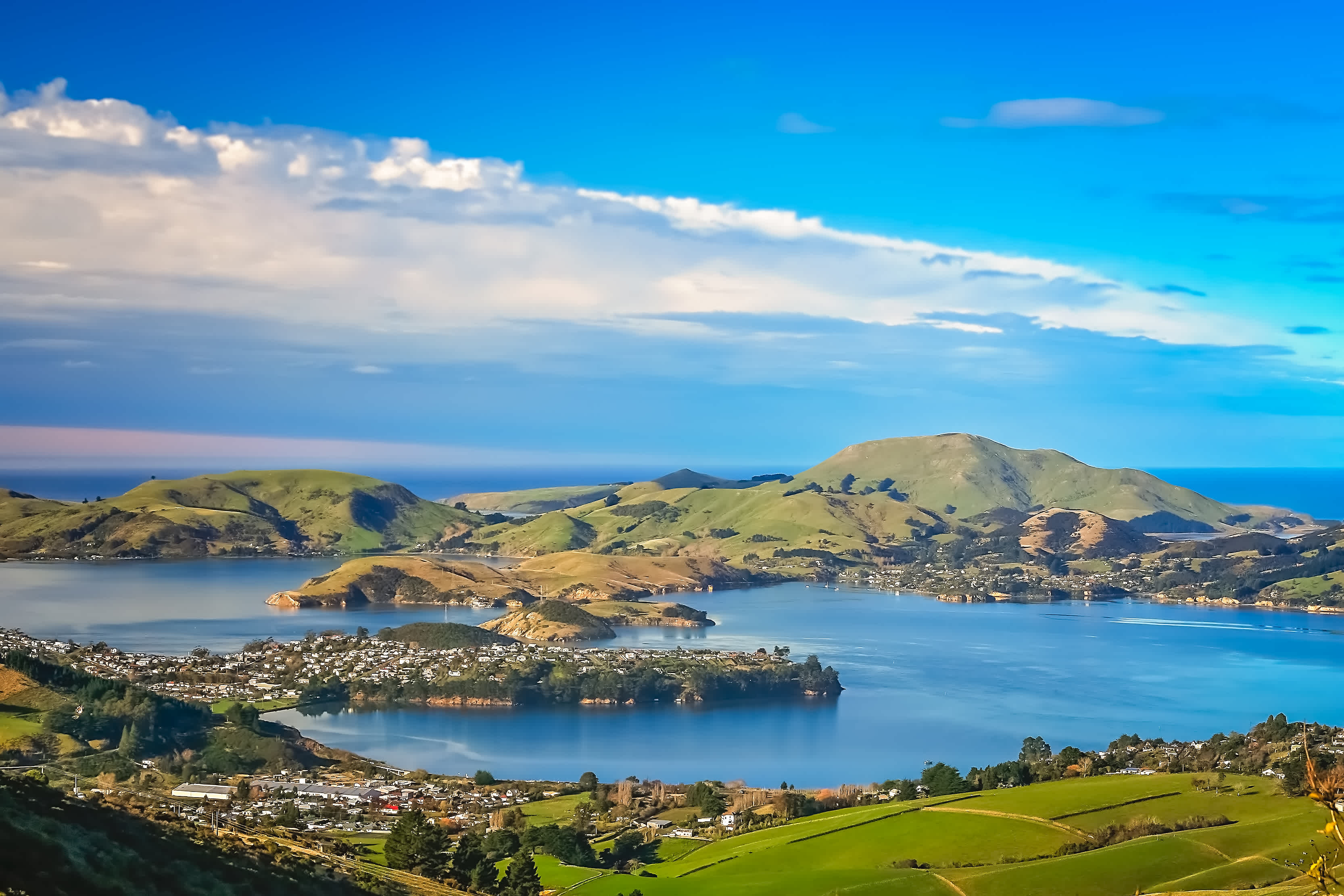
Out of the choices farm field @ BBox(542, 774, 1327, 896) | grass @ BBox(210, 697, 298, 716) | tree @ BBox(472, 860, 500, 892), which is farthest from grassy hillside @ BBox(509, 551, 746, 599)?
tree @ BBox(472, 860, 500, 892)

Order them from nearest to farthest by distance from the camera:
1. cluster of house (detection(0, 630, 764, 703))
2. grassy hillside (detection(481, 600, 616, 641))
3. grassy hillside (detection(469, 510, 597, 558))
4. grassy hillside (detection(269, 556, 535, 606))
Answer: cluster of house (detection(0, 630, 764, 703)) → grassy hillside (detection(481, 600, 616, 641)) → grassy hillside (detection(269, 556, 535, 606)) → grassy hillside (detection(469, 510, 597, 558))

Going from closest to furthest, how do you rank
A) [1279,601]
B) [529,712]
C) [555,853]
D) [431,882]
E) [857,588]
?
[431,882] → [555,853] → [529,712] → [1279,601] → [857,588]

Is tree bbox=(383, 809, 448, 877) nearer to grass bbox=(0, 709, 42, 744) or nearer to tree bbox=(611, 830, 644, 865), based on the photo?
tree bbox=(611, 830, 644, 865)

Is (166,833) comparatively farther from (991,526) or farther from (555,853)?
(991,526)

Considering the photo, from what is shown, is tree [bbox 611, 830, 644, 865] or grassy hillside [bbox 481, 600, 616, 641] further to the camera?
grassy hillside [bbox 481, 600, 616, 641]

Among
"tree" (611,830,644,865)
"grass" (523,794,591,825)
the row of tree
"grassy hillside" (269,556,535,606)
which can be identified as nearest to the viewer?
"tree" (611,830,644,865)

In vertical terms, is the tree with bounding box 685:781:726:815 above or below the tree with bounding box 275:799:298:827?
below

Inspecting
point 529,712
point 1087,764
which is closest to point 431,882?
point 1087,764
